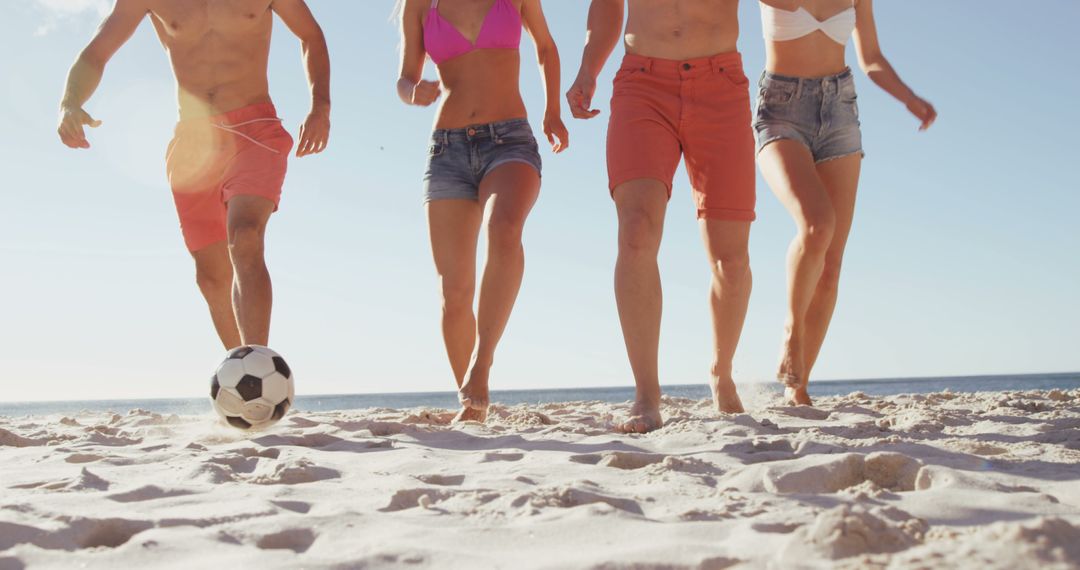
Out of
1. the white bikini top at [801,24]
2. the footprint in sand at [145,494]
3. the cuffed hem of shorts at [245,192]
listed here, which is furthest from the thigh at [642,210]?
the footprint in sand at [145,494]

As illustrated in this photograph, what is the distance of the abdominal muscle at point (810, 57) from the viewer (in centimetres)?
483

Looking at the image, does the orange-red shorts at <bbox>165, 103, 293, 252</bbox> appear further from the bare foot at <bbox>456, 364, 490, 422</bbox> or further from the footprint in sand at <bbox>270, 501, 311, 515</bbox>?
the footprint in sand at <bbox>270, 501, 311, 515</bbox>

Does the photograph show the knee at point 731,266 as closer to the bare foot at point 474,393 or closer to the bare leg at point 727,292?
the bare leg at point 727,292

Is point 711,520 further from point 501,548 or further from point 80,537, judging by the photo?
point 80,537

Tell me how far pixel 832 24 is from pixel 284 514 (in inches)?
159

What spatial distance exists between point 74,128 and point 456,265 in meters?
1.98

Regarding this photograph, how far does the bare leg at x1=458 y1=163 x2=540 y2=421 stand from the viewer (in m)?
4.22

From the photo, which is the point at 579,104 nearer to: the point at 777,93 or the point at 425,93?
the point at 425,93

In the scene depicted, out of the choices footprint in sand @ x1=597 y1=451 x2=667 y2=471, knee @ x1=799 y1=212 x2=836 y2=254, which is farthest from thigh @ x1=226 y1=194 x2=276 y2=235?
knee @ x1=799 y1=212 x2=836 y2=254

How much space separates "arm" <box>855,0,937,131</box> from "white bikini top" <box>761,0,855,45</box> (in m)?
0.27

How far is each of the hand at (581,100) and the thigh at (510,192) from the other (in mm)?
545

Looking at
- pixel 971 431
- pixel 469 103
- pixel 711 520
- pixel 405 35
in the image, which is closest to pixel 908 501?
pixel 711 520

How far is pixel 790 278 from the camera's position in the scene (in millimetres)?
4699

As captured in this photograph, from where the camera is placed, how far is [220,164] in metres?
4.89
